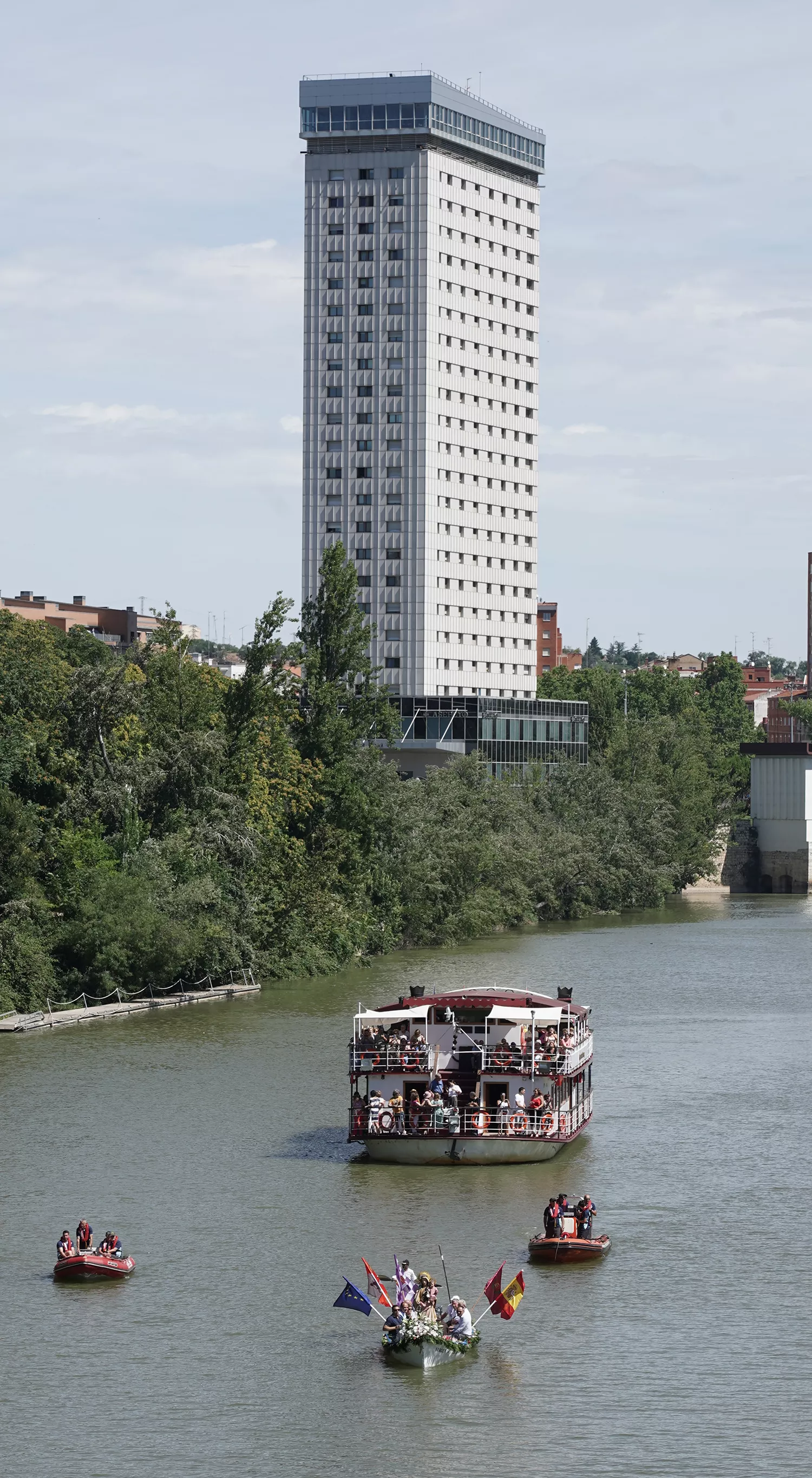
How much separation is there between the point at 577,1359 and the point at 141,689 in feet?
178

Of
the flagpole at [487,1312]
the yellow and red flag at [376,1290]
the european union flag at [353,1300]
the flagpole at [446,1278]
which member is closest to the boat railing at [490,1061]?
the flagpole at [446,1278]

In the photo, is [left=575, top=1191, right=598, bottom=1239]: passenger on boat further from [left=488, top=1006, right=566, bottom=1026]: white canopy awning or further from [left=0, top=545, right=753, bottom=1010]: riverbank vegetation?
[left=0, top=545, right=753, bottom=1010]: riverbank vegetation

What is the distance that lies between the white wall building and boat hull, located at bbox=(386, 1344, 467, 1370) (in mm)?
133264

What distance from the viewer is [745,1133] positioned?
55.0m

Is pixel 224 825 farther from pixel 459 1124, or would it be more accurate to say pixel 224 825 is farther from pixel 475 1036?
pixel 459 1124

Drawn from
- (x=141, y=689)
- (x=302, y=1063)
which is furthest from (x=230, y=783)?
(x=302, y=1063)

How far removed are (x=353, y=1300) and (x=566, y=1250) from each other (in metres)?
6.84

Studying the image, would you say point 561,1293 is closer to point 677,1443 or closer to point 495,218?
point 677,1443

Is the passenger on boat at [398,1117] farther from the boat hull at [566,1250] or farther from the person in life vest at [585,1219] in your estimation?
the boat hull at [566,1250]

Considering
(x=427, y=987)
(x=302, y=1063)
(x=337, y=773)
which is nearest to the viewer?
(x=302, y=1063)

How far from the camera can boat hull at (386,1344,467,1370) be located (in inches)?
1384

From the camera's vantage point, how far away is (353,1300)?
36.3 metres

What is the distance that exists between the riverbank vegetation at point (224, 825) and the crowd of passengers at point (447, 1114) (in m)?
26.7

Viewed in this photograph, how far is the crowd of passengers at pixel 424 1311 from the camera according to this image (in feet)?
116
